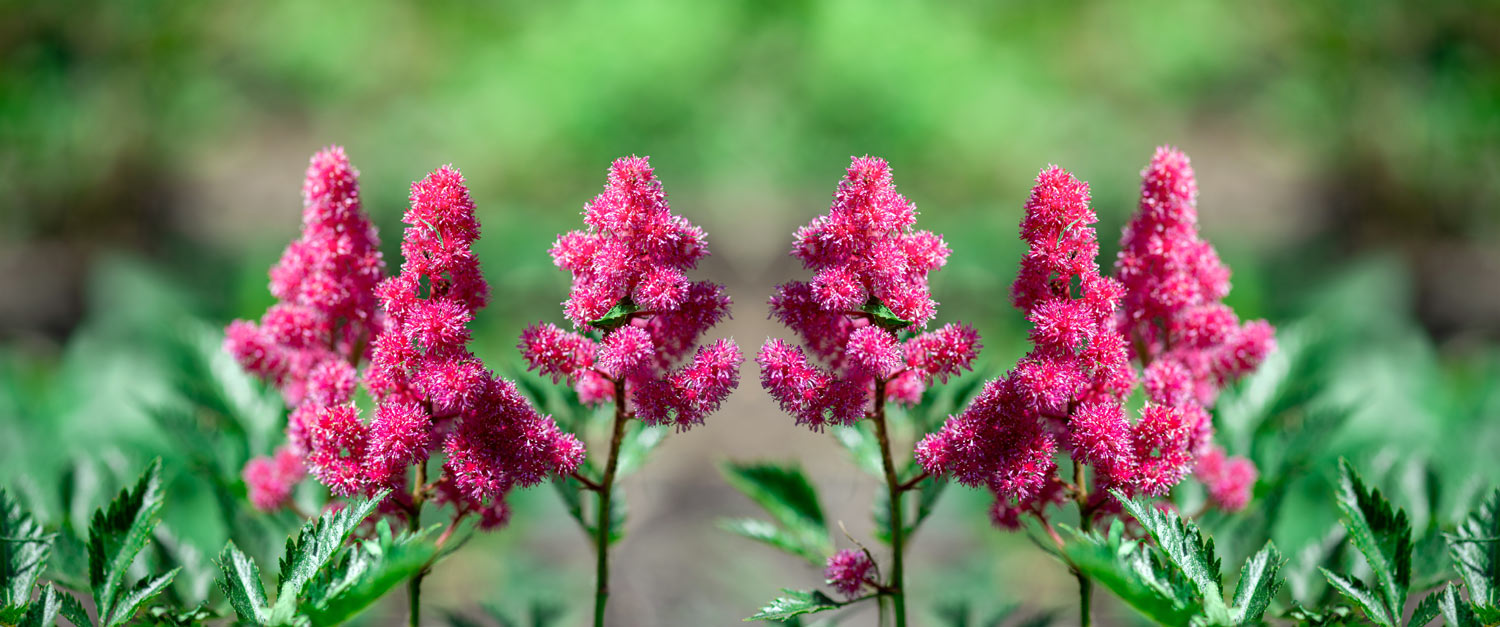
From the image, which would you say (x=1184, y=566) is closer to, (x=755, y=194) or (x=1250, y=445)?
(x=1250, y=445)

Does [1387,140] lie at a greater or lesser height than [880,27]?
lesser

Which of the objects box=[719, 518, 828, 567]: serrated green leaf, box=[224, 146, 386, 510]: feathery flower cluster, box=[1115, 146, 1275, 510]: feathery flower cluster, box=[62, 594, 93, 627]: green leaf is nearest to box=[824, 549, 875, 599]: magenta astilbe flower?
box=[719, 518, 828, 567]: serrated green leaf

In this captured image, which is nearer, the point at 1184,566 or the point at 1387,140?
the point at 1184,566

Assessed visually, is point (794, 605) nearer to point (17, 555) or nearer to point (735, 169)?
point (17, 555)

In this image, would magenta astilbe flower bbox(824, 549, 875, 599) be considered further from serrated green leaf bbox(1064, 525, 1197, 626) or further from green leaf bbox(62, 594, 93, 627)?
green leaf bbox(62, 594, 93, 627)

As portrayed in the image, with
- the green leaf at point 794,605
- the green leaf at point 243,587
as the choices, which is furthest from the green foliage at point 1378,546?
the green leaf at point 243,587

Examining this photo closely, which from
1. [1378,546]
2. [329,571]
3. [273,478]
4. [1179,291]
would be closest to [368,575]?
[329,571]

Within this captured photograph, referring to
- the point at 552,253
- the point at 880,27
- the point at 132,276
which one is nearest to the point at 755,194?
the point at 880,27
